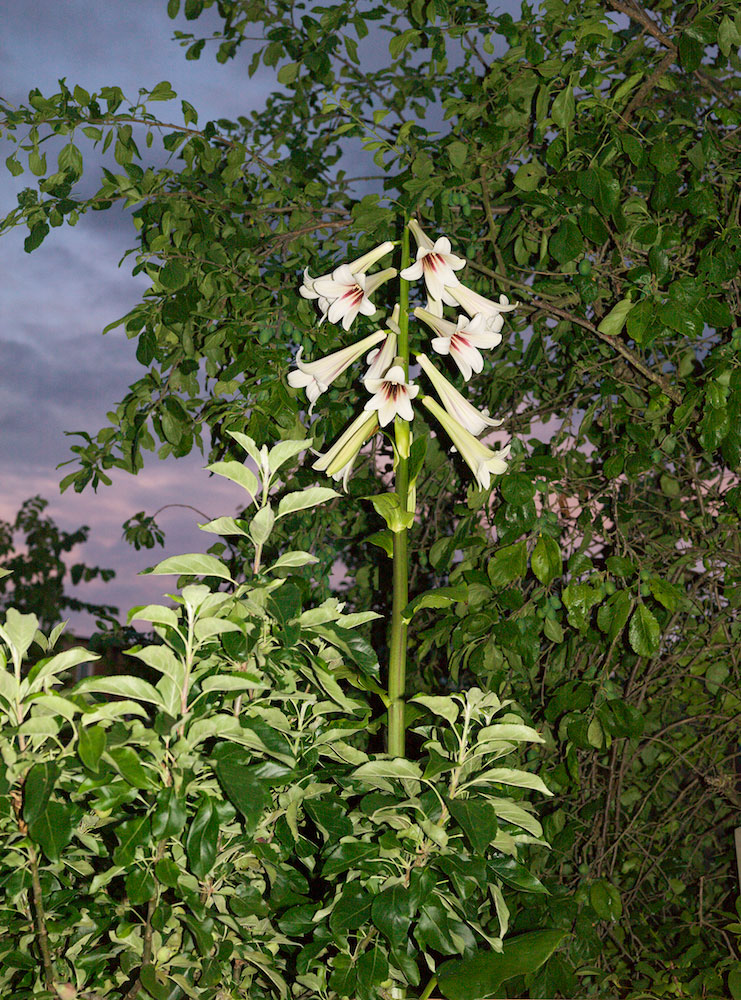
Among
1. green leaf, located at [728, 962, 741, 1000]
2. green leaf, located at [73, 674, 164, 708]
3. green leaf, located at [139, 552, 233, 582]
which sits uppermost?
green leaf, located at [139, 552, 233, 582]

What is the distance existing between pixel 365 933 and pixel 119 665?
15.7 ft

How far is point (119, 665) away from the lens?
209 inches

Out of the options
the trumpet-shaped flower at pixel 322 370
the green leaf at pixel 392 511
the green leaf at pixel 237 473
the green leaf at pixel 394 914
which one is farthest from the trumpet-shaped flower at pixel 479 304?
the green leaf at pixel 394 914

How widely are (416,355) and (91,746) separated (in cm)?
62

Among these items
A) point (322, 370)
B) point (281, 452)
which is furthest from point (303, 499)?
point (322, 370)

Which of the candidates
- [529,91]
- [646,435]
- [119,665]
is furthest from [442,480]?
[119,665]

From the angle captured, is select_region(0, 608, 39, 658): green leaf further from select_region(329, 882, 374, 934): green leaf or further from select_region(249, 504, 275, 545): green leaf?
select_region(329, 882, 374, 934): green leaf

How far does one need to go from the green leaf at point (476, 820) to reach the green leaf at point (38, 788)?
1.08ft

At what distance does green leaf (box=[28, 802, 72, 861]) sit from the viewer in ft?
2.16

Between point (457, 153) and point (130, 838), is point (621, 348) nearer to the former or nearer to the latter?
point (457, 153)

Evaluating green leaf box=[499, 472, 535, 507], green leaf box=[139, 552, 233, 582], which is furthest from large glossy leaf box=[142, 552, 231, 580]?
green leaf box=[499, 472, 535, 507]

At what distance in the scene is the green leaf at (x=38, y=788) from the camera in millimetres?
636

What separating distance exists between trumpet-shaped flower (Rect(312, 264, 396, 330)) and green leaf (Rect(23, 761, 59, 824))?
653 mm

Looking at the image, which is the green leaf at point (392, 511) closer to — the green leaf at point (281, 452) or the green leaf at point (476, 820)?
the green leaf at point (281, 452)
